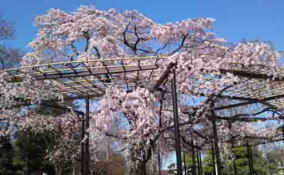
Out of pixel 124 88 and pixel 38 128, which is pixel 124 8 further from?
pixel 38 128

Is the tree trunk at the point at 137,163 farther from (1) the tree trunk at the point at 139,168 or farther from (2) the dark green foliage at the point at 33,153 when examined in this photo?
(2) the dark green foliage at the point at 33,153

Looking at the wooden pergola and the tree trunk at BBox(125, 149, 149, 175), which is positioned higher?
the wooden pergola

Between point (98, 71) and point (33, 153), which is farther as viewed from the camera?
point (33, 153)

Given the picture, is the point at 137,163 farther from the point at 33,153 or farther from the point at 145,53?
the point at 33,153

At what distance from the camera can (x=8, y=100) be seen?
6.64m

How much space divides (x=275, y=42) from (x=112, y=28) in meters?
4.06

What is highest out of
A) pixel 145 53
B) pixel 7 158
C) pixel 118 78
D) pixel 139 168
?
pixel 145 53

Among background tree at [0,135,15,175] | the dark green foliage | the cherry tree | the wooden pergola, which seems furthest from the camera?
background tree at [0,135,15,175]

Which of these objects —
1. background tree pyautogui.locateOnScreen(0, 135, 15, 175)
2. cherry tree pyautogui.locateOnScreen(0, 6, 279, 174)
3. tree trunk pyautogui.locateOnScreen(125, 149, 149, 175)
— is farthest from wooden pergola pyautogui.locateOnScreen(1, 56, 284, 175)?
background tree pyautogui.locateOnScreen(0, 135, 15, 175)

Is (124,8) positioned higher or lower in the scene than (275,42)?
higher

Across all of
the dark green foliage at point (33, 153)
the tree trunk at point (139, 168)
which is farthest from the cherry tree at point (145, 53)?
the dark green foliage at point (33, 153)

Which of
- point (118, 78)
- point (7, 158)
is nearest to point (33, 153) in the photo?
point (7, 158)

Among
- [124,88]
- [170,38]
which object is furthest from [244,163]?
[124,88]

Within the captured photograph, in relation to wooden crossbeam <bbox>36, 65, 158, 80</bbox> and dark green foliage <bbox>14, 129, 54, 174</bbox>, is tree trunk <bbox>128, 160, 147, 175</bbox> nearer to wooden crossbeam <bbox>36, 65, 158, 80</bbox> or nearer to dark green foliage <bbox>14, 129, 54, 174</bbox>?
wooden crossbeam <bbox>36, 65, 158, 80</bbox>
